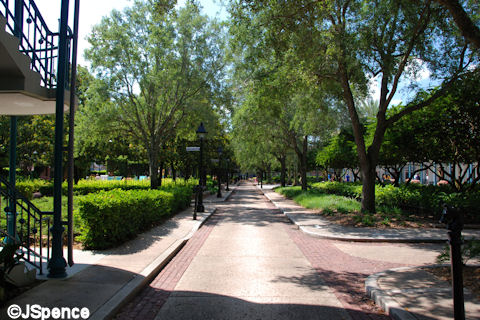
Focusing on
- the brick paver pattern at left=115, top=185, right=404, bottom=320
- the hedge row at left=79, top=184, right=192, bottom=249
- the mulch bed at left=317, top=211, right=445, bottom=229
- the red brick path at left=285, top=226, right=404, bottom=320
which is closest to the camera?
the brick paver pattern at left=115, top=185, right=404, bottom=320

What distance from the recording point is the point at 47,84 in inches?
247

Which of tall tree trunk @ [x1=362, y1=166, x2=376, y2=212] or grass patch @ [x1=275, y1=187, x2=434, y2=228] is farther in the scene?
tall tree trunk @ [x1=362, y1=166, x2=376, y2=212]

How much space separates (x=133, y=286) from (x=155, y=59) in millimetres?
16785

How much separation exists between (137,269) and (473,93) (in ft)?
43.2

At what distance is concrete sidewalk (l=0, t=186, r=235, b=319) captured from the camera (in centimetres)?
433

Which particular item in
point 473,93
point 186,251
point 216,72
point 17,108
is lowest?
point 186,251

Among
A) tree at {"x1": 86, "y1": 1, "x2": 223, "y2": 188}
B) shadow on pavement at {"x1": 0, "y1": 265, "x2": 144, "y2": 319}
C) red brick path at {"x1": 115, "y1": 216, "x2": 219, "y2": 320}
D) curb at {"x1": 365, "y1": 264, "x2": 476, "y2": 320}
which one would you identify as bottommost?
red brick path at {"x1": 115, "y1": 216, "x2": 219, "y2": 320}

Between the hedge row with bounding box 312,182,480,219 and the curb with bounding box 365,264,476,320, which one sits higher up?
the hedge row with bounding box 312,182,480,219

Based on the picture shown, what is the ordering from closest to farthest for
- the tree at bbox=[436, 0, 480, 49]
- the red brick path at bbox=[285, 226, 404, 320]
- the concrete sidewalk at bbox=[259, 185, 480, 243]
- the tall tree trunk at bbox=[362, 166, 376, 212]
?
the red brick path at bbox=[285, 226, 404, 320] → the tree at bbox=[436, 0, 480, 49] → the concrete sidewalk at bbox=[259, 185, 480, 243] → the tall tree trunk at bbox=[362, 166, 376, 212]

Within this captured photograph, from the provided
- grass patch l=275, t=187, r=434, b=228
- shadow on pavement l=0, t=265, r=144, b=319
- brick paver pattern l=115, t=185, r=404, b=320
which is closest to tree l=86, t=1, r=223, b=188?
grass patch l=275, t=187, r=434, b=228

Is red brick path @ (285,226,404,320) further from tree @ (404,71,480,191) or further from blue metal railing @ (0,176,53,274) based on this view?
tree @ (404,71,480,191)

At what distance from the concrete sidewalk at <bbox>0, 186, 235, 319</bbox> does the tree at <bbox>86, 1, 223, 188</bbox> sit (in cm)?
1259

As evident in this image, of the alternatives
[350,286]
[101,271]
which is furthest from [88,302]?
[350,286]

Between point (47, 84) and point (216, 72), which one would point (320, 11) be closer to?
point (47, 84)
